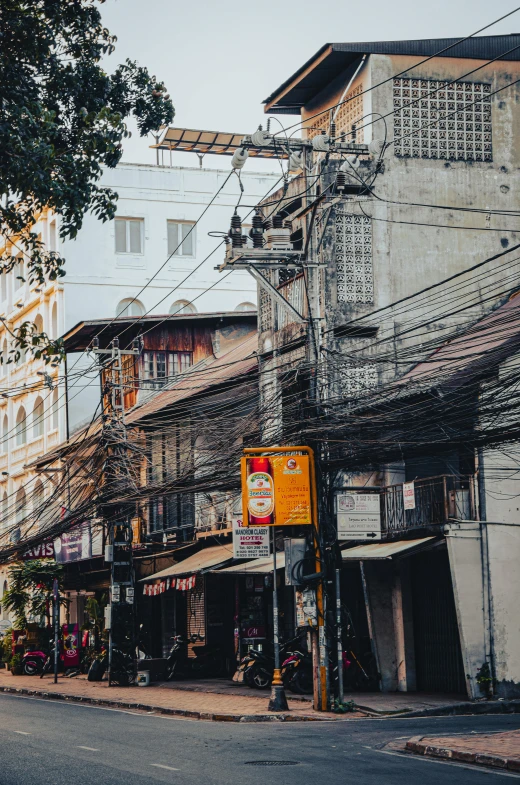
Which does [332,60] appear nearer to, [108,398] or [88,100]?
[108,398]

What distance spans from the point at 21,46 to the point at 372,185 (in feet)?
52.0

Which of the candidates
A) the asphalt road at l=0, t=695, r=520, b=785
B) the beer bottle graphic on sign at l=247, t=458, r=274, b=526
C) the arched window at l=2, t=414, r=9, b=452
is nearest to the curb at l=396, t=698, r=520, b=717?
the asphalt road at l=0, t=695, r=520, b=785

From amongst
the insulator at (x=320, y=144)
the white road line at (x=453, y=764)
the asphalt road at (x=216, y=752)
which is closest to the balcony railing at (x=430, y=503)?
the asphalt road at (x=216, y=752)

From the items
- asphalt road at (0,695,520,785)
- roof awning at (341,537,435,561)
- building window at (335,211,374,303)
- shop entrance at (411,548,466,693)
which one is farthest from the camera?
building window at (335,211,374,303)

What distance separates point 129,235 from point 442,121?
2293 centimetres

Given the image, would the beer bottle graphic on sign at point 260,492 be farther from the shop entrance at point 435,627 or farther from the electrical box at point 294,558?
the shop entrance at point 435,627

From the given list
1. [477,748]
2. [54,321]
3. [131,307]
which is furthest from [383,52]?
[54,321]

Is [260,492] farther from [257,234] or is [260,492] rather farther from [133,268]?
[133,268]

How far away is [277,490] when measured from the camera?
68.8 ft

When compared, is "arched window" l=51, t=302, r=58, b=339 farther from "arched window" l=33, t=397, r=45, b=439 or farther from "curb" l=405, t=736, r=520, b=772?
"curb" l=405, t=736, r=520, b=772

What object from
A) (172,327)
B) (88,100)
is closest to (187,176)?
(172,327)

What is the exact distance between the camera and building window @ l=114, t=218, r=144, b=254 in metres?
48.7

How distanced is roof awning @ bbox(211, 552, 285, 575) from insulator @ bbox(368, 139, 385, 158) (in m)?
9.35

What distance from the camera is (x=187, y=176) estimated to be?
49.7 metres
